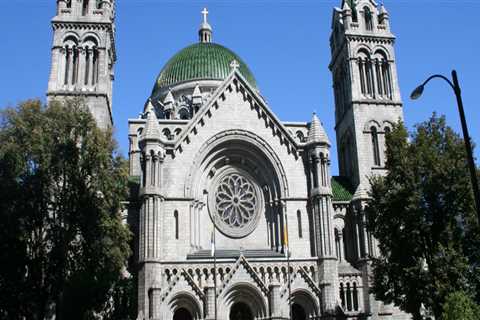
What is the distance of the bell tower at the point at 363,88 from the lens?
159 ft

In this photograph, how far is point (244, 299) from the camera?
38.8 m

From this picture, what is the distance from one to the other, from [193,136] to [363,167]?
14907 millimetres

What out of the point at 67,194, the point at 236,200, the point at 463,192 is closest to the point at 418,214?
the point at 463,192

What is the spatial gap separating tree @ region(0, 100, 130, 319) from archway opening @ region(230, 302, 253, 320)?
29.0ft

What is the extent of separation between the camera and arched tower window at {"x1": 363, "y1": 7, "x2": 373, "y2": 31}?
5306cm

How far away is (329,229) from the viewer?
41031 mm

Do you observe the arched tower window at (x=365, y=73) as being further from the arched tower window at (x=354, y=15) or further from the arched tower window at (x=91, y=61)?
the arched tower window at (x=91, y=61)

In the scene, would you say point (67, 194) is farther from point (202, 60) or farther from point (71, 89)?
point (202, 60)

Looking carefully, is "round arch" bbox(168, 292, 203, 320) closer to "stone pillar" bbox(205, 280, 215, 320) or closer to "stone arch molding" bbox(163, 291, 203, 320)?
"stone arch molding" bbox(163, 291, 203, 320)

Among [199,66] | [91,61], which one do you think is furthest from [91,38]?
[199,66]

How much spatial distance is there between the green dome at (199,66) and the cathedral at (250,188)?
383 inches

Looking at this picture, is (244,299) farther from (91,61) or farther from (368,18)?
(368,18)

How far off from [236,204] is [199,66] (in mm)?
22954

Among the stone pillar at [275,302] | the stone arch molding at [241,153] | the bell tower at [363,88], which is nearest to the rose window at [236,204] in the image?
the stone arch molding at [241,153]
